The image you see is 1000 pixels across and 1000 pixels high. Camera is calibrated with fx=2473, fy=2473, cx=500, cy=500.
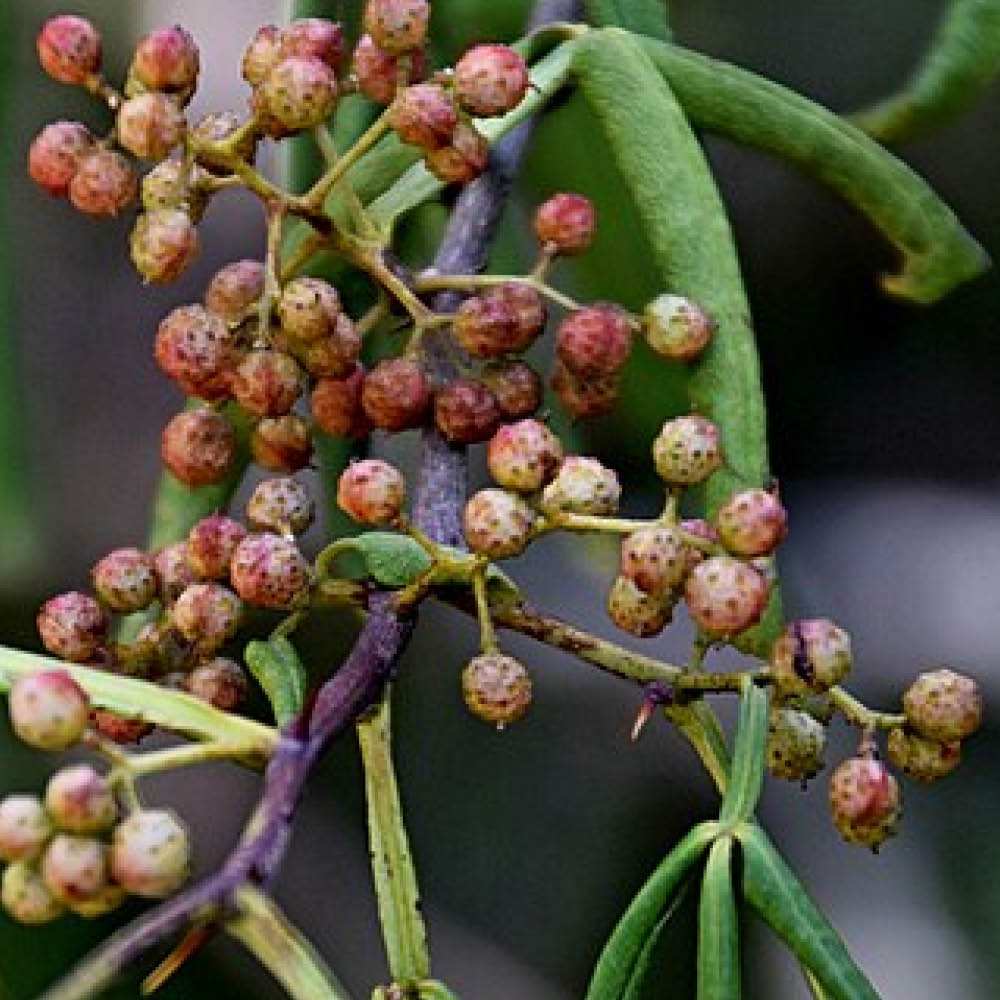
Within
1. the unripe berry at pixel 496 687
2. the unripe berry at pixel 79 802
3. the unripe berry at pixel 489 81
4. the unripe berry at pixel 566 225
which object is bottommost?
the unripe berry at pixel 496 687

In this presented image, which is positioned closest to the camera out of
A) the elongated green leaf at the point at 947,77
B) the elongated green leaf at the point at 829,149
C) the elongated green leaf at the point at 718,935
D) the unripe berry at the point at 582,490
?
the elongated green leaf at the point at 718,935

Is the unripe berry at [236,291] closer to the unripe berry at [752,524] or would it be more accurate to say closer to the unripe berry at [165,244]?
the unripe berry at [165,244]

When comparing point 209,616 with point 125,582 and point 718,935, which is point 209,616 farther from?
point 718,935

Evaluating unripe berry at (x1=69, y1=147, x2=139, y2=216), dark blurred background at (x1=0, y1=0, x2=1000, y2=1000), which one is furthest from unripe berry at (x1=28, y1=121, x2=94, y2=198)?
dark blurred background at (x1=0, y1=0, x2=1000, y2=1000)

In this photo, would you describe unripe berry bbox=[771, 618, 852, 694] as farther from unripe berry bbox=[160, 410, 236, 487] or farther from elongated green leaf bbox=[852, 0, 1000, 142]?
elongated green leaf bbox=[852, 0, 1000, 142]

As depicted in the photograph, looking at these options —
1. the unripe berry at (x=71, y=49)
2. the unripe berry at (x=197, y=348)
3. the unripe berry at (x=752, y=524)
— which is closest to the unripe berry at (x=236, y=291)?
the unripe berry at (x=197, y=348)

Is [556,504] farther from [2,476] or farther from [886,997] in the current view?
[886,997]
